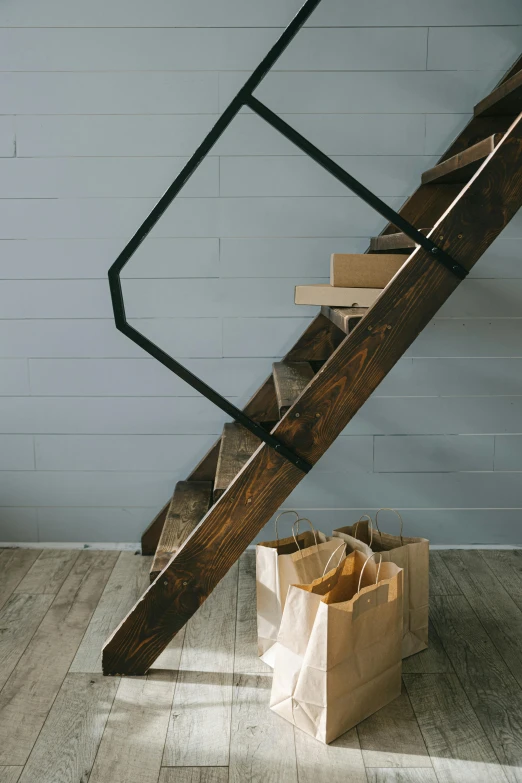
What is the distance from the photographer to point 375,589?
1.95 meters

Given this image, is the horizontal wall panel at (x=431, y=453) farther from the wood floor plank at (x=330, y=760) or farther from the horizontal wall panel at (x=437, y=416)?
the wood floor plank at (x=330, y=760)

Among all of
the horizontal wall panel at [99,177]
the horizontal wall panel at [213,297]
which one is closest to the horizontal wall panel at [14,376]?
the horizontal wall panel at [213,297]

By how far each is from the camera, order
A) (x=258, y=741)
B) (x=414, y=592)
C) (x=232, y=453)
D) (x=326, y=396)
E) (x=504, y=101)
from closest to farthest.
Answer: (x=258, y=741) < (x=326, y=396) < (x=414, y=592) < (x=504, y=101) < (x=232, y=453)

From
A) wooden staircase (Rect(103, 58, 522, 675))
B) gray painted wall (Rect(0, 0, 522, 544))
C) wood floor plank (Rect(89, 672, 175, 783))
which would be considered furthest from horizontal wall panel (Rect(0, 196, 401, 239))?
wood floor plank (Rect(89, 672, 175, 783))

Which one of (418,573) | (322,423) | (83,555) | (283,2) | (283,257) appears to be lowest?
(83,555)

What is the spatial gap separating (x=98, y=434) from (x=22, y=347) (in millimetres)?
490

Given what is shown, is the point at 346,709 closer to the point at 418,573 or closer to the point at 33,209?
the point at 418,573

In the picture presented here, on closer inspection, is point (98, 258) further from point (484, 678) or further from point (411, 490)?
point (484, 678)

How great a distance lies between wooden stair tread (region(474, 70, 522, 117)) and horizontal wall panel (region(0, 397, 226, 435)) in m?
1.58

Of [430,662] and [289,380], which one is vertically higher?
[289,380]

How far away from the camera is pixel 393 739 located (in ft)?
6.27

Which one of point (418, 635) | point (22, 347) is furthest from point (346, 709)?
point (22, 347)

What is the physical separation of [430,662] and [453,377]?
126 centimetres

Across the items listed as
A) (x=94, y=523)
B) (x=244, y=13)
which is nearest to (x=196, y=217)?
(x=244, y=13)
